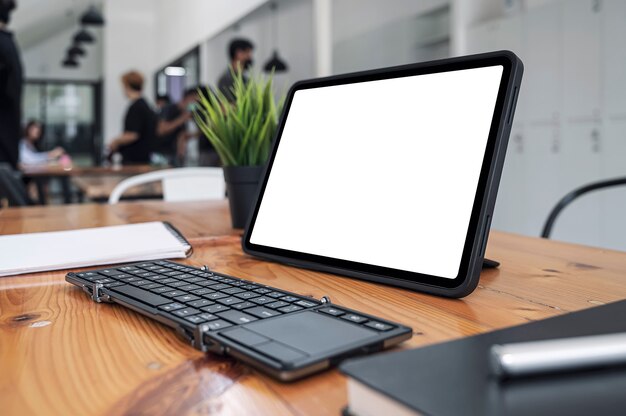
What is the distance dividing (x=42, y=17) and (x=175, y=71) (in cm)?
234

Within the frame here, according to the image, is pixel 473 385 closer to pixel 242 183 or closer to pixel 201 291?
pixel 201 291

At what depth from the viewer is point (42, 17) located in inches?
346

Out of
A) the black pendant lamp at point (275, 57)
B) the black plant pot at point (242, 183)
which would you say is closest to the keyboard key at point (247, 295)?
the black plant pot at point (242, 183)

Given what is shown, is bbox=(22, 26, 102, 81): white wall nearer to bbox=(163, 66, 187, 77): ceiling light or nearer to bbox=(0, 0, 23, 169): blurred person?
bbox=(163, 66, 187, 77): ceiling light

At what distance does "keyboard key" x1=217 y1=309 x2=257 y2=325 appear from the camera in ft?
1.29

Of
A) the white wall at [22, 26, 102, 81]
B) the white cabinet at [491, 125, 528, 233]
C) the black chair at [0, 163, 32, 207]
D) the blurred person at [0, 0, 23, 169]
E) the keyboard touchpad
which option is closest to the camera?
the keyboard touchpad

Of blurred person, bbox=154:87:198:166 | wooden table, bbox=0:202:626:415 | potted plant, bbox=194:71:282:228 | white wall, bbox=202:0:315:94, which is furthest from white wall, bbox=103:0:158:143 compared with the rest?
wooden table, bbox=0:202:626:415

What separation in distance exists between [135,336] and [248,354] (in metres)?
0.12

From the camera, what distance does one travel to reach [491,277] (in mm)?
597

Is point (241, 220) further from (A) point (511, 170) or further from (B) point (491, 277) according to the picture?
(A) point (511, 170)

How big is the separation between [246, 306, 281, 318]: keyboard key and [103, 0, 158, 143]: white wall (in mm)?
9280

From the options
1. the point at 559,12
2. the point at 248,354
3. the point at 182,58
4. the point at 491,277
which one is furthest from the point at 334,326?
the point at 182,58

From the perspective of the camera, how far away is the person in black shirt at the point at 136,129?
427 centimetres

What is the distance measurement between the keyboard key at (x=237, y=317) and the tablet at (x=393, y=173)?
18 cm
